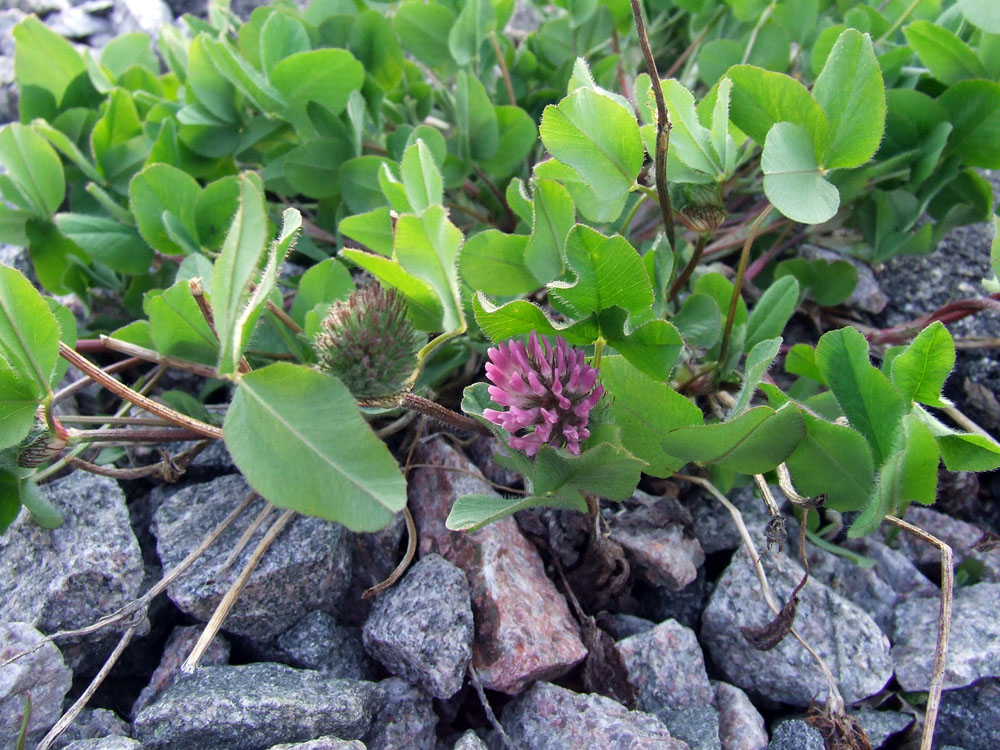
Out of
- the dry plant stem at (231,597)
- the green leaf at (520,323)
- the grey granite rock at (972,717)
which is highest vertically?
the green leaf at (520,323)

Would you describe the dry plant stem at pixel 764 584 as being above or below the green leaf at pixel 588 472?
below

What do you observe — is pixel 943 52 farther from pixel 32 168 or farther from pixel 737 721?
pixel 32 168

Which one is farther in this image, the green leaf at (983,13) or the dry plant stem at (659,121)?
the green leaf at (983,13)

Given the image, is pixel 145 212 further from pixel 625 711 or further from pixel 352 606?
pixel 625 711

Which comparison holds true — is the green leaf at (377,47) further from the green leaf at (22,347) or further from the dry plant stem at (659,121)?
the green leaf at (22,347)

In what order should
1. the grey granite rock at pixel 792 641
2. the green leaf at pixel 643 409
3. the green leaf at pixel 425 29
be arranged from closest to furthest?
the green leaf at pixel 643 409, the grey granite rock at pixel 792 641, the green leaf at pixel 425 29

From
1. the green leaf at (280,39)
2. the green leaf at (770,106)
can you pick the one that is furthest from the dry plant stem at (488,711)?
→ the green leaf at (280,39)

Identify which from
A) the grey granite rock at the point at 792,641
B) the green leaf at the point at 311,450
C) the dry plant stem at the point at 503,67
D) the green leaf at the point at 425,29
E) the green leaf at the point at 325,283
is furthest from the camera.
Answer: the dry plant stem at the point at 503,67
